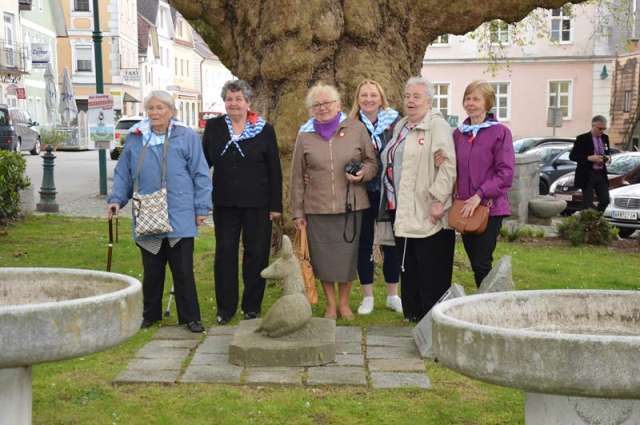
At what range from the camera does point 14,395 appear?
174 inches

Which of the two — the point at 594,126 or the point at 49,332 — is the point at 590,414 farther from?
the point at 594,126

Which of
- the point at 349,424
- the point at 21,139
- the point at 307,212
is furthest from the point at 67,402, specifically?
the point at 21,139

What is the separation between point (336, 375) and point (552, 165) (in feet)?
60.3

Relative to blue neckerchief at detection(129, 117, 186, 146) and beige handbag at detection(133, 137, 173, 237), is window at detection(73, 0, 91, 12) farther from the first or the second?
beige handbag at detection(133, 137, 173, 237)

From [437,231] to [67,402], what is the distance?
10.4 feet

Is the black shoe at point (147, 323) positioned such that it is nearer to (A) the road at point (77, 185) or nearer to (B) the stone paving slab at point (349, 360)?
(B) the stone paving slab at point (349, 360)

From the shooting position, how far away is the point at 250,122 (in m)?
7.83

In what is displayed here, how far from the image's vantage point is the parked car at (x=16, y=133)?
33469 millimetres

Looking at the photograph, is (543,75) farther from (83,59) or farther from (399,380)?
(399,380)

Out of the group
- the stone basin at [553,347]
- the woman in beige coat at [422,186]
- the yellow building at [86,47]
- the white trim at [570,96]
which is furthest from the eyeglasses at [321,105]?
Result: the yellow building at [86,47]

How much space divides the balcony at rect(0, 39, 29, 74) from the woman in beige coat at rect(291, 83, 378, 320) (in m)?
43.3

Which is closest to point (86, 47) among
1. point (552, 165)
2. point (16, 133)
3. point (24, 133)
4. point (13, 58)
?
point (13, 58)

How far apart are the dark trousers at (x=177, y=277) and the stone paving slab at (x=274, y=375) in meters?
1.40

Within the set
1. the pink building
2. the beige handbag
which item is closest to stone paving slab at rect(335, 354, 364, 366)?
the beige handbag
